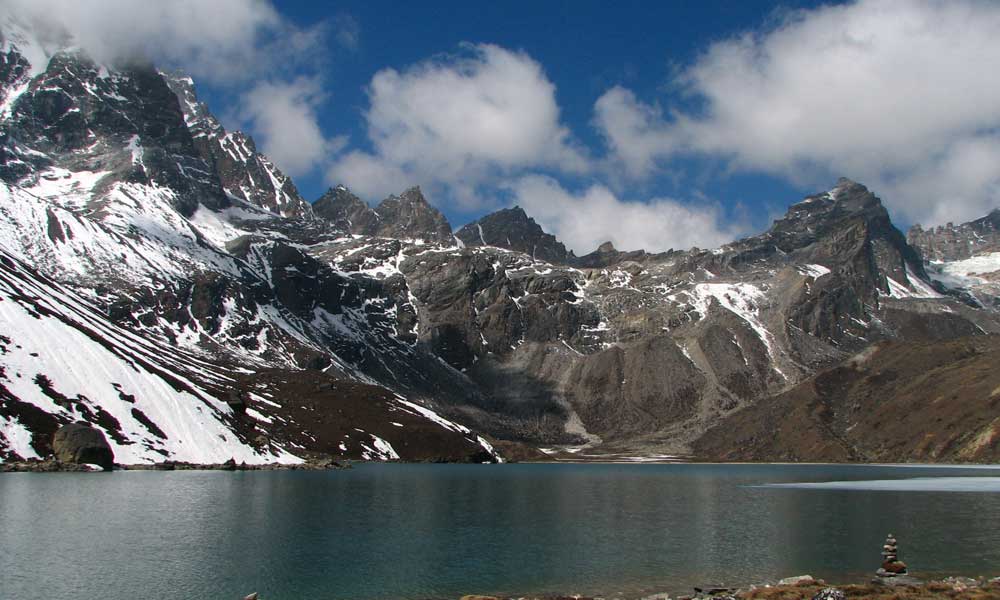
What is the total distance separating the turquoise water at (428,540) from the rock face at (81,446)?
48.0 feet

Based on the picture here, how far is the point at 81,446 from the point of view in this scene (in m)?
136

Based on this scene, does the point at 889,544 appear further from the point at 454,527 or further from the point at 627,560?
the point at 454,527

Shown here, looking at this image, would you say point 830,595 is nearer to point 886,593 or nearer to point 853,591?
point 853,591

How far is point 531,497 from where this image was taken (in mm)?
124375

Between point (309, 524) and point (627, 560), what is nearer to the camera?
point (627, 560)

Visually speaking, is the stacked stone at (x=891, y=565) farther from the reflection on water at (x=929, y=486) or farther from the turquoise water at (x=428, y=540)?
the reflection on water at (x=929, y=486)

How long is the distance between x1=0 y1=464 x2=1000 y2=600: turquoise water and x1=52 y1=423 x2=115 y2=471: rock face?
14640 mm

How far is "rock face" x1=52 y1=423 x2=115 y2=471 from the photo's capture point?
442 ft

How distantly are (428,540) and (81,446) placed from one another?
299ft

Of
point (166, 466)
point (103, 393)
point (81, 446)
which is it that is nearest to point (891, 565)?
point (81, 446)

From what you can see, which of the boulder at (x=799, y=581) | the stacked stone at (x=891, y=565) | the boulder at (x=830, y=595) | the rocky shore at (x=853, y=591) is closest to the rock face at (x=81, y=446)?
the rocky shore at (x=853, y=591)

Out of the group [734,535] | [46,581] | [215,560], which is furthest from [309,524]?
[734,535]

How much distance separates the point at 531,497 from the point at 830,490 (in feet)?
183

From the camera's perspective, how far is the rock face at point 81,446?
13475cm
